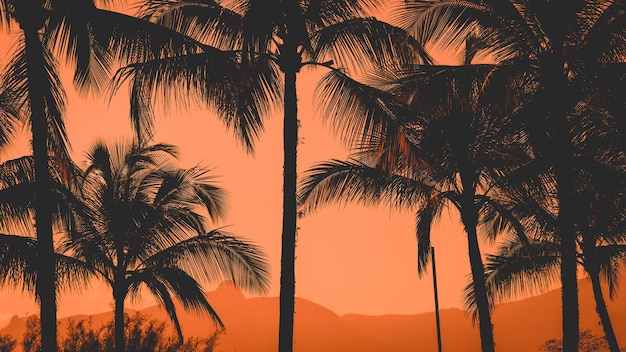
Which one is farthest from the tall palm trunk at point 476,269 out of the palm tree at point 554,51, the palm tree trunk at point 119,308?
the palm tree trunk at point 119,308

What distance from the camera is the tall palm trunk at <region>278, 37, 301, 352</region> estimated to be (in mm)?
11562

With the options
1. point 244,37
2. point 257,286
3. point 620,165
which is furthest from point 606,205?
point 244,37

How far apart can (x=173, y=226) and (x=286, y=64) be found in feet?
24.1

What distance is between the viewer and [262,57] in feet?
40.6

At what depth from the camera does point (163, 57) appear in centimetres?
1176

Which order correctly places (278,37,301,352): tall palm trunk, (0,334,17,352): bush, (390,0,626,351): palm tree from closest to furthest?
(278,37,301,352): tall palm trunk → (390,0,626,351): palm tree → (0,334,17,352): bush

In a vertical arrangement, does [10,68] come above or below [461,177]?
above

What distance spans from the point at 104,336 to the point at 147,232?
47.1 ft

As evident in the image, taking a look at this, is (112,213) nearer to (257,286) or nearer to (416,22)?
(257,286)

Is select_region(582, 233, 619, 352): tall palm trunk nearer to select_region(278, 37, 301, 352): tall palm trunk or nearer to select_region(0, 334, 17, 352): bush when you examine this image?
select_region(278, 37, 301, 352): tall palm trunk

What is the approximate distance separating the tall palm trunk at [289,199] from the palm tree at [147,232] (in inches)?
157

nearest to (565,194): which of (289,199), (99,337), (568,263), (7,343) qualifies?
(568,263)

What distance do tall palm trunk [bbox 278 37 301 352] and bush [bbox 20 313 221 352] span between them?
778 inches

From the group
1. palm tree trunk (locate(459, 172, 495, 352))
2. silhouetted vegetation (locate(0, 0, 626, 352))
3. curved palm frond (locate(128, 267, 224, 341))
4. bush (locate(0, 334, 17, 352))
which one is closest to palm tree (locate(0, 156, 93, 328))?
silhouetted vegetation (locate(0, 0, 626, 352))
